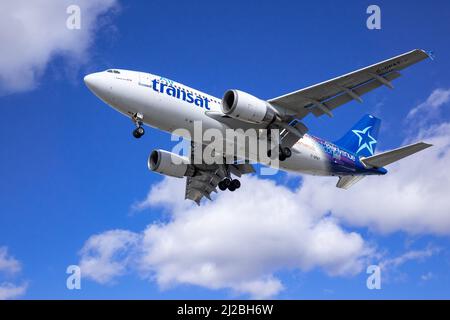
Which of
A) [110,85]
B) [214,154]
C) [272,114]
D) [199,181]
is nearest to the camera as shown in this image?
[110,85]

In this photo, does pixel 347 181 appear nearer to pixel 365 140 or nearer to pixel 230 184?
pixel 365 140

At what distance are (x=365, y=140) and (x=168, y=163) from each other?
15630 mm

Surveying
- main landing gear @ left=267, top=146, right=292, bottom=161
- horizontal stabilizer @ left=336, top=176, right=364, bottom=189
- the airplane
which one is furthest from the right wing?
horizontal stabilizer @ left=336, top=176, right=364, bottom=189

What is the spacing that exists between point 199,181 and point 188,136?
958cm

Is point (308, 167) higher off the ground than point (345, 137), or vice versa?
point (345, 137)

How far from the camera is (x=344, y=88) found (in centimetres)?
3091

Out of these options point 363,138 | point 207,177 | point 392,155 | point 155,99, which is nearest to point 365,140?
point 363,138

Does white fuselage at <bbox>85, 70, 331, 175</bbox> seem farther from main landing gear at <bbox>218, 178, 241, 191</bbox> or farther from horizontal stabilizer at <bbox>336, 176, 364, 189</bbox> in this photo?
horizontal stabilizer at <bbox>336, 176, 364, 189</bbox>

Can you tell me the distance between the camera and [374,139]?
145 feet

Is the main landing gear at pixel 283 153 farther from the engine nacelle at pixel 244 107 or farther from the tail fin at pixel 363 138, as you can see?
the tail fin at pixel 363 138

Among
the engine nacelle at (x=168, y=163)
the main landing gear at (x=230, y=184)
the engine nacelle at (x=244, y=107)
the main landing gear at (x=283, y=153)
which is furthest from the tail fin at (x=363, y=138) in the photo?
the engine nacelle at (x=244, y=107)

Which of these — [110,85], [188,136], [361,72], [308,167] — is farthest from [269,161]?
[110,85]

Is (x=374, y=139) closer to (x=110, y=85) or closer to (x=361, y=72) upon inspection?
(x=361, y=72)

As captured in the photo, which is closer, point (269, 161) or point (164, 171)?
point (269, 161)
